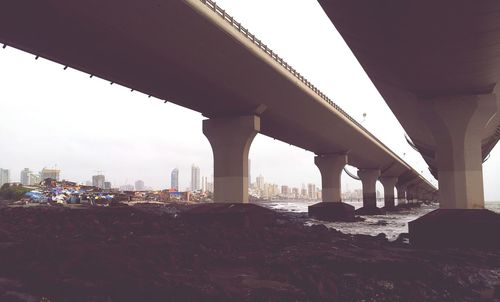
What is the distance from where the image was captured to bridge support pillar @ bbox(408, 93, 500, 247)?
2367 cm

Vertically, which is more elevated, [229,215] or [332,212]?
[229,215]

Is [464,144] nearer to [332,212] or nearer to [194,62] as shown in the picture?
[194,62]

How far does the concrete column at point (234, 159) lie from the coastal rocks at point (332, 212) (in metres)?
24.8

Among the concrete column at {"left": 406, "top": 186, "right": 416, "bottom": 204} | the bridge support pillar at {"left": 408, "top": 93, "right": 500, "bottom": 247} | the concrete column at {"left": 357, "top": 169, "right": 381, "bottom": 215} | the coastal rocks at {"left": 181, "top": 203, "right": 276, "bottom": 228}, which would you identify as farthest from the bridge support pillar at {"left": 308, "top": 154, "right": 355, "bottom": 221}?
the concrete column at {"left": 406, "top": 186, "right": 416, "bottom": 204}

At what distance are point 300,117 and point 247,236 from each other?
18.0m

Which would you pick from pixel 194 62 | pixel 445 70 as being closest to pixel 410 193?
pixel 445 70

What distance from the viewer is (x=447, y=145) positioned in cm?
2564

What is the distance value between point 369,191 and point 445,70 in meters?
63.3

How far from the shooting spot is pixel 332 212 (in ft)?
174

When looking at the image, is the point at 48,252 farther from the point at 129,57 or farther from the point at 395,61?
the point at 395,61

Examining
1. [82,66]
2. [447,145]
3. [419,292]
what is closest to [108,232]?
[82,66]

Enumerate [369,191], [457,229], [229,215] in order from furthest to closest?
[369,191], [229,215], [457,229]

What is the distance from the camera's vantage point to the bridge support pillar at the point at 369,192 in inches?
3083

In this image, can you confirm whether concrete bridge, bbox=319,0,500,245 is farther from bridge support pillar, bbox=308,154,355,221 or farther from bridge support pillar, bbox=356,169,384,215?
bridge support pillar, bbox=356,169,384,215
